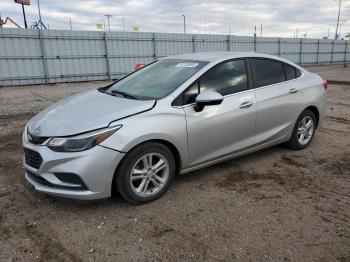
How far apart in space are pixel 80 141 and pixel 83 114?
43 centimetres

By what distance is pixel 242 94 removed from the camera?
13.3ft

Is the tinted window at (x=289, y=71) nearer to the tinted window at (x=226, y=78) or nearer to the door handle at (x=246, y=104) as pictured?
the tinted window at (x=226, y=78)

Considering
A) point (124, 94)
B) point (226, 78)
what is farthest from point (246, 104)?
point (124, 94)

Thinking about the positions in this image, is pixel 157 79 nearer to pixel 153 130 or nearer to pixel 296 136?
pixel 153 130

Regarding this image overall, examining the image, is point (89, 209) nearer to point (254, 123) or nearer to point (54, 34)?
point (254, 123)

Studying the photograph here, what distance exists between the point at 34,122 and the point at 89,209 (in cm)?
117

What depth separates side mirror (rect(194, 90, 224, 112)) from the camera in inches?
136

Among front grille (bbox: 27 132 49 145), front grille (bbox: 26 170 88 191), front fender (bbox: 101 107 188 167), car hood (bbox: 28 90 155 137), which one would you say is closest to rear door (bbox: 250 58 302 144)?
front fender (bbox: 101 107 188 167)

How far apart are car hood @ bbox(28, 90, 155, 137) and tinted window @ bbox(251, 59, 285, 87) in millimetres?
1701

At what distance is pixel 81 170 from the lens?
2.93 m

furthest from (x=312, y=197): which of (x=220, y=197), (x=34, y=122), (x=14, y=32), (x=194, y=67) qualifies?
(x=14, y=32)

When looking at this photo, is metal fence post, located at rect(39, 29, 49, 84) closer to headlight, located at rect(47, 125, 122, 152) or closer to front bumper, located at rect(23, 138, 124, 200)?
front bumper, located at rect(23, 138, 124, 200)

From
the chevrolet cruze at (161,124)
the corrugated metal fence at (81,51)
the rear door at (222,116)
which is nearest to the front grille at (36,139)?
the chevrolet cruze at (161,124)

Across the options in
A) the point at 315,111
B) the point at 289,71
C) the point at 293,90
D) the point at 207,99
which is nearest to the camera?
the point at 207,99
